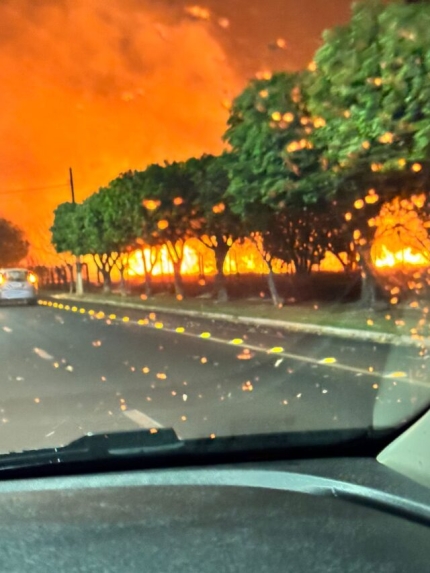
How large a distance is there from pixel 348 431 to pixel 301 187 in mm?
14115

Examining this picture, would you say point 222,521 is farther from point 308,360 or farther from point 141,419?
point 308,360

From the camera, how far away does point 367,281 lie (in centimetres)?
2488

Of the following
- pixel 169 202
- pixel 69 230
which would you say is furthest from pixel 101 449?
pixel 69 230

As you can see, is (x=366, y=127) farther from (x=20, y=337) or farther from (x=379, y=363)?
(x=20, y=337)

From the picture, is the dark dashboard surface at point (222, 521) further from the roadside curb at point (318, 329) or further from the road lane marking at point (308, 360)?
the roadside curb at point (318, 329)

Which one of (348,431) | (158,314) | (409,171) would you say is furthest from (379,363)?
(158,314)

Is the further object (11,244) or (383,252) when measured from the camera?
(11,244)

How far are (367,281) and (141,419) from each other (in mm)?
17381

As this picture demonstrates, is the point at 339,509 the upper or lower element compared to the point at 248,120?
lower

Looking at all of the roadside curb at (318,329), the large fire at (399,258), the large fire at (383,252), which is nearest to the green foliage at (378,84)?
the roadside curb at (318,329)

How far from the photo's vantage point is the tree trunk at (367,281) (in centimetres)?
2406

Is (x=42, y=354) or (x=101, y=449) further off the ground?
(x=101, y=449)

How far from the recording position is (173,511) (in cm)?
412

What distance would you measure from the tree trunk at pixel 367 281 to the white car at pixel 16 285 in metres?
17.3
